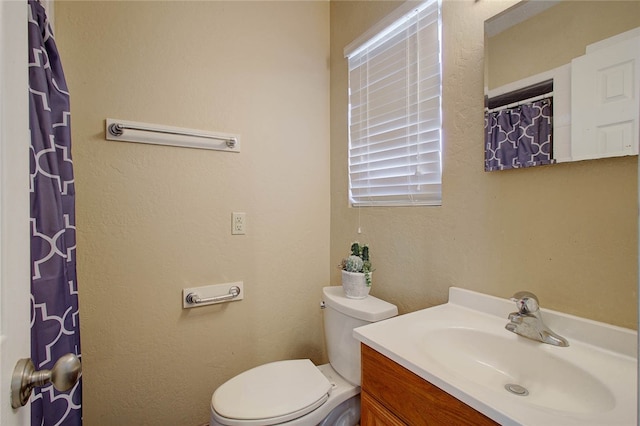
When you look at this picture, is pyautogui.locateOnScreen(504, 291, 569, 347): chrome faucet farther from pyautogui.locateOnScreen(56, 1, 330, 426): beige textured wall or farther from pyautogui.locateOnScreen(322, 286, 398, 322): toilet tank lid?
pyautogui.locateOnScreen(56, 1, 330, 426): beige textured wall

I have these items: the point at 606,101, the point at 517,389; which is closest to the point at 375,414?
the point at 517,389

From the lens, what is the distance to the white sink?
0.51m

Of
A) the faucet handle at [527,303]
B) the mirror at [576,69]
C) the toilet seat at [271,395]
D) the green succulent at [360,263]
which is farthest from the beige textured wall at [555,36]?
the toilet seat at [271,395]

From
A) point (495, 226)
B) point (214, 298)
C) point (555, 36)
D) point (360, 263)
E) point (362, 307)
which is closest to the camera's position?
point (555, 36)

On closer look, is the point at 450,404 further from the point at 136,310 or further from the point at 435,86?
the point at 136,310

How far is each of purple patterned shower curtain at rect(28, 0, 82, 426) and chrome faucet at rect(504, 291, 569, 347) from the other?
4.21 ft

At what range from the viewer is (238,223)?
1496 mm

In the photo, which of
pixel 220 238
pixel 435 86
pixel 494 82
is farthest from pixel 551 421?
pixel 220 238

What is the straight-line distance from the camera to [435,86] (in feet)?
3.79

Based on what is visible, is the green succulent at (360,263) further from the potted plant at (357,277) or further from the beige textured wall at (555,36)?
the beige textured wall at (555,36)

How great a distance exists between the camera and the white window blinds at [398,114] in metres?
1.17

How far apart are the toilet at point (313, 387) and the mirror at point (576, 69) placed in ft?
2.77

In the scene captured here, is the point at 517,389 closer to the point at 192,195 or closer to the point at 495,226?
the point at 495,226

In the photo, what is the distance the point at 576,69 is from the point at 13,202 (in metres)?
1.24
